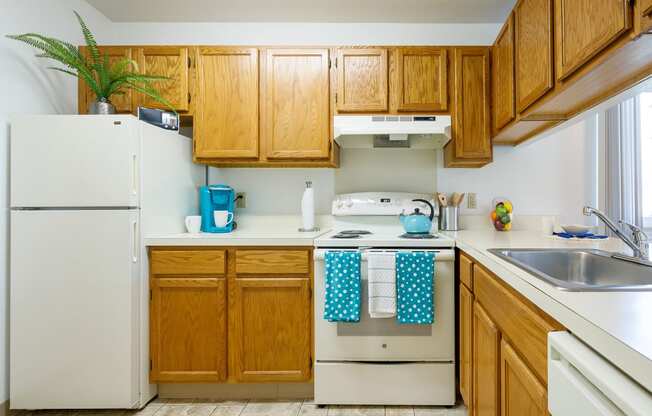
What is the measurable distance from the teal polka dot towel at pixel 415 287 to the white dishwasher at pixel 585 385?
1.09 m

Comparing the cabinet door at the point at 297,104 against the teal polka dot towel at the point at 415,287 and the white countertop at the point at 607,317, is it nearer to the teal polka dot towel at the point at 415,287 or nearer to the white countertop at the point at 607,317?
the teal polka dot towel at the point at 415,287

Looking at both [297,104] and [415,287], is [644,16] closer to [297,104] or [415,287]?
[415,287]

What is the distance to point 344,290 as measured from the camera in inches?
75.9

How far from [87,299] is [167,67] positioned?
1.48m

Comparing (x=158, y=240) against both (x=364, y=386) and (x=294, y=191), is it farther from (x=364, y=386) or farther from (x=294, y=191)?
(x=364, y=386)

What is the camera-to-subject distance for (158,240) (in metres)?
2.03

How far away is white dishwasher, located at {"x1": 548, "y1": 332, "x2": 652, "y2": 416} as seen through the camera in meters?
0.54

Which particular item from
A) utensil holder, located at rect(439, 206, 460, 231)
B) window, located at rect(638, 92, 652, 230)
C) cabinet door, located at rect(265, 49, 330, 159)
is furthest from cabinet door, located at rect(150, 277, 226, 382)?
window, located at rect(638, 92, 652, 230)

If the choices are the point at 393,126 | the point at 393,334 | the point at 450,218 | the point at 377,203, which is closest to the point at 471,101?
the point at 393,126

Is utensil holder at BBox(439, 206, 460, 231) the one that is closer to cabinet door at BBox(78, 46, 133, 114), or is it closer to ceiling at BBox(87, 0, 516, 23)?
ceiling at BBox(87, 0, 516, 23)

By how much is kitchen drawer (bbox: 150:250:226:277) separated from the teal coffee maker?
0.36 meters

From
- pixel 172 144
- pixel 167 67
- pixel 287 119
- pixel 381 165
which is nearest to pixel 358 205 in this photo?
pixel 381 165

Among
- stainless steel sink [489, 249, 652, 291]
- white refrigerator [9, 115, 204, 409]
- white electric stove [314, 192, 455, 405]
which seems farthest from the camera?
white electric stove [314, 192, 455, 405]

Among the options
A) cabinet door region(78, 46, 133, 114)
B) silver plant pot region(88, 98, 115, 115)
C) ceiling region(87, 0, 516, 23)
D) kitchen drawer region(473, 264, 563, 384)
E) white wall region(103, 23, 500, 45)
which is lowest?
kitchen drawer region(473, 264, 563, 384)
